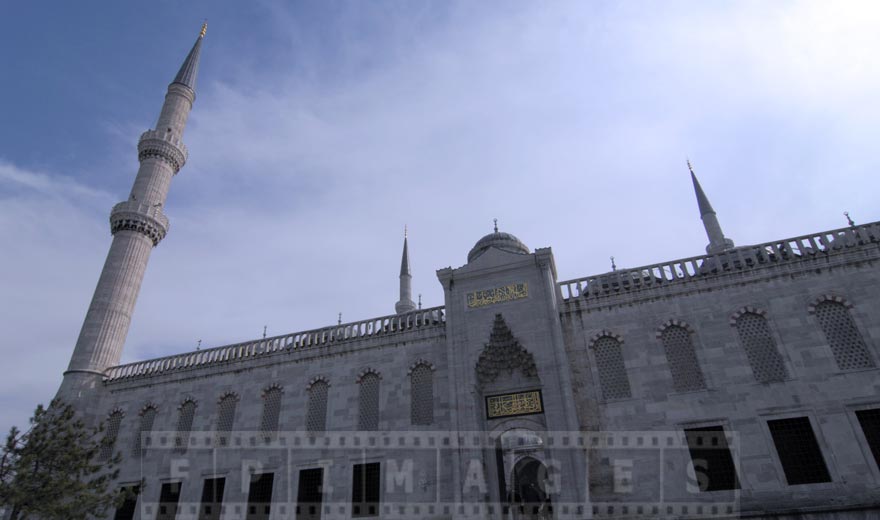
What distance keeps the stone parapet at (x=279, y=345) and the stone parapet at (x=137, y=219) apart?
6891 millimetres

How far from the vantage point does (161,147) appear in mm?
28234

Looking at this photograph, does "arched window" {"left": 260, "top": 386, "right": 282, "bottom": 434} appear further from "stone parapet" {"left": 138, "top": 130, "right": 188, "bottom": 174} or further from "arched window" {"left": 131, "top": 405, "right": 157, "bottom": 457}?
"stone parapet" {"left": 138, "top": 130, "right": 188, "bottom": 174}

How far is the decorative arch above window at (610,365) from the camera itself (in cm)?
1619

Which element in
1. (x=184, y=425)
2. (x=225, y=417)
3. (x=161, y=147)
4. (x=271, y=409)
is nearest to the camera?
(x=271, y=409)

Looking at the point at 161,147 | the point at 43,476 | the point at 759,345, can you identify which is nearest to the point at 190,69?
the point at 161,147

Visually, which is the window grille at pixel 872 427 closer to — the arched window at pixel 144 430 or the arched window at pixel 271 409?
the arched window at pixel 271 409

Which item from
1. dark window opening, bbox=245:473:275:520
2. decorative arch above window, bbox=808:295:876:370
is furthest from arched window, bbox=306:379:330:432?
decorative arch above window, bbox=808:295:876:370

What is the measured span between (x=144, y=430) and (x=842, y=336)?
2431cm

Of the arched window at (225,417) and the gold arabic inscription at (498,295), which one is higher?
the gold arabic inscription at (498,295)

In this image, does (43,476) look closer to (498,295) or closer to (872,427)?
(498,295)


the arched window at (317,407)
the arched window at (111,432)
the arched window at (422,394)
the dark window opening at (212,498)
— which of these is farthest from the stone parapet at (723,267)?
the arched window at (111,432)

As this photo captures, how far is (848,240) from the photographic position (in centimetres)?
1587

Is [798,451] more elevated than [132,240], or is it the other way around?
[132,240]

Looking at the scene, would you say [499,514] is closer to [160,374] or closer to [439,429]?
[439,429]
